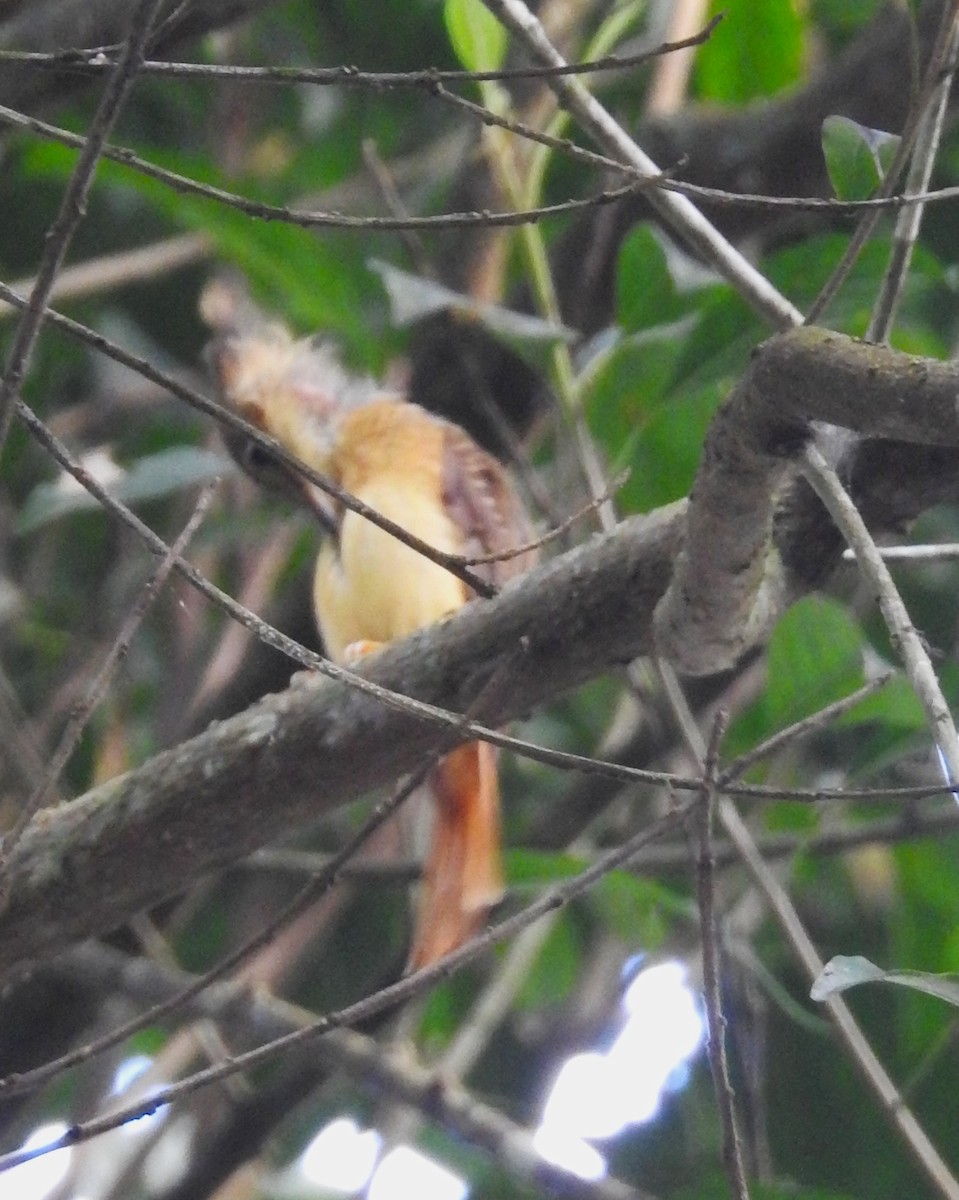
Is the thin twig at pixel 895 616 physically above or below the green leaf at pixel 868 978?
above

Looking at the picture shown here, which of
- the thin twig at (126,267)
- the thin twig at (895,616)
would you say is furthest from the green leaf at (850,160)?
the thin twig at (126,267)

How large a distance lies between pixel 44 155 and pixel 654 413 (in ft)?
3.56

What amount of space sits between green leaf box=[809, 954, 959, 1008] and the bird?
892mm

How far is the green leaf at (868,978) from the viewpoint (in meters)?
1.16

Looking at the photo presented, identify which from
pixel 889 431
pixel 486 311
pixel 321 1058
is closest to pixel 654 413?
pixel 486 311

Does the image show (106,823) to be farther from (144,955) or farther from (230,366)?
(230,366)

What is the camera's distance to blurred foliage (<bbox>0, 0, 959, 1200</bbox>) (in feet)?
7.38

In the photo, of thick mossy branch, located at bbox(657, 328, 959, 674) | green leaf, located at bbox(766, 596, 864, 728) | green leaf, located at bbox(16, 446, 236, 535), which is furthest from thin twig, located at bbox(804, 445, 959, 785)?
green leaf, located at bbox(16, 446, 236, 535)

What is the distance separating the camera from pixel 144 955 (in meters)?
2.50

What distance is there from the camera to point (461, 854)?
2170 mm

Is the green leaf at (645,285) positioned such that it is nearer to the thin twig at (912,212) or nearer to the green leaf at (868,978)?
the thin twig at (912,212)

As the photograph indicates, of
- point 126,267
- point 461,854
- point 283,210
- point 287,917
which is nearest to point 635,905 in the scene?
point 461,854

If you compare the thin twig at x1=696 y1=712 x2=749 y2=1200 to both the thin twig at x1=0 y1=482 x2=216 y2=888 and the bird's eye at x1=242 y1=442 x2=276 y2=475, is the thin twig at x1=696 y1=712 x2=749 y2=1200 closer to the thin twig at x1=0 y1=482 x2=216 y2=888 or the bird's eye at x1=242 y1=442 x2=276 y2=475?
the thin twig at x1=0 y1=482 x2=216 y2=888

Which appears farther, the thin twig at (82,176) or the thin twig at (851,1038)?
the thin twig at (851,1038)
